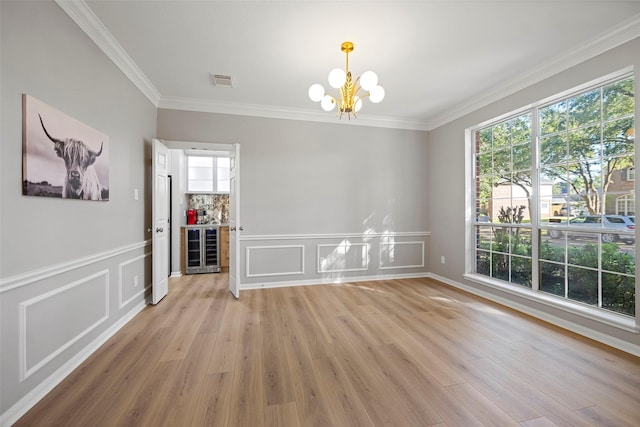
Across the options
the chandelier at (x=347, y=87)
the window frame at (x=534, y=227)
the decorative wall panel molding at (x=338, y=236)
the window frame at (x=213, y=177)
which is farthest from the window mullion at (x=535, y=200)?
the window frame at (x=213, y=177)

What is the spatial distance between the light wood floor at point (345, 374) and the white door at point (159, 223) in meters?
0.49

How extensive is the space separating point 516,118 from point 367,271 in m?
3.12

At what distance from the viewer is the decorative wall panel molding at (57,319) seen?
1.68 metres

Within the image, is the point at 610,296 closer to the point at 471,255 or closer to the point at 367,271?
the point at 471,255

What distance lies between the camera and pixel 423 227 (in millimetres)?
5105

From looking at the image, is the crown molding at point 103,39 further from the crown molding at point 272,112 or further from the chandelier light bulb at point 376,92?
the chandelier light bulb at point 376,92

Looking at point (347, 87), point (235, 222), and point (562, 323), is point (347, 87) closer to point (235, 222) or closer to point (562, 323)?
point (235, 222)

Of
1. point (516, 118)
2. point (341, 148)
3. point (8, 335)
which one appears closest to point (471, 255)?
point (516, 118)

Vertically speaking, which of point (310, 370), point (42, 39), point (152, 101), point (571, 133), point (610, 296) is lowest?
point (310, 370)

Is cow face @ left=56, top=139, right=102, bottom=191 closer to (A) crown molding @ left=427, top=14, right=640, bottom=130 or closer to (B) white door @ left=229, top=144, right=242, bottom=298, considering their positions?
(B) white door @ left=229, top=144, right=242, bottom=298

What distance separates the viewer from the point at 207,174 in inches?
233

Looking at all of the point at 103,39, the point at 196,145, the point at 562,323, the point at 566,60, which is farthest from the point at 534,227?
the point at 103,39

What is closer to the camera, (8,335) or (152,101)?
(8,335)

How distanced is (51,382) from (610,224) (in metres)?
4.82
